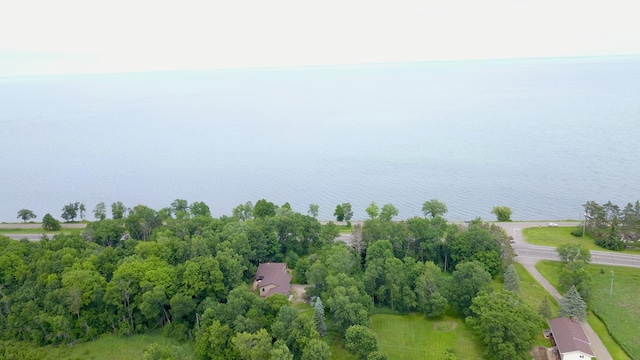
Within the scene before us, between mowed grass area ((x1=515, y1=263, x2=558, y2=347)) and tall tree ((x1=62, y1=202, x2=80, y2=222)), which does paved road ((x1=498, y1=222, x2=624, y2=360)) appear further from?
tall tree ((x1=62, y1=202, x2=80, y2=222))

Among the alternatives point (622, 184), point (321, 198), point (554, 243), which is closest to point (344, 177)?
point (321, 198)

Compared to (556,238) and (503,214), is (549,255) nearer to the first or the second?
(556,238)

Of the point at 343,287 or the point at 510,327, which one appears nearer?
the point at 510,327

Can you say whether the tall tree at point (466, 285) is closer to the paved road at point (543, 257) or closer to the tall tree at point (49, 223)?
the paved road at point (543, 257)

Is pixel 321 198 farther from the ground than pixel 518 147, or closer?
closer

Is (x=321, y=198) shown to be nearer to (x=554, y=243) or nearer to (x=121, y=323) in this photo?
(x=554, y=243)

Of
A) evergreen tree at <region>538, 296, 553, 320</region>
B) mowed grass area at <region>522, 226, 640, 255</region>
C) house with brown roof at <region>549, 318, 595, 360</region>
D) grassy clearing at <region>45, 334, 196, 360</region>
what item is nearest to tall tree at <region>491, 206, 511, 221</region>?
mowed grass area at <region>522, 226, 640, 255</region>

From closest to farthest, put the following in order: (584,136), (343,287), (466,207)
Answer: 1. (343,287)
2. (466,207)
3. (584,136)

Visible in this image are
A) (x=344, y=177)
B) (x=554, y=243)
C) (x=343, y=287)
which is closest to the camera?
(x=343, y=287)
